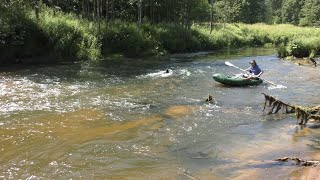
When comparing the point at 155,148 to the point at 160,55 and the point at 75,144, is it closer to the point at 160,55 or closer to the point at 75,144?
the point at 75,144

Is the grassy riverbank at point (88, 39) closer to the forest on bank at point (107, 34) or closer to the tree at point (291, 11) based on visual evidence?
the forest on bank at point (107, 34)

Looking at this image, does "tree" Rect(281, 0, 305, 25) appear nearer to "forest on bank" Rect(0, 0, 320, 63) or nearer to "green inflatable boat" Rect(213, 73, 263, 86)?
"forest on bank" Rect(0, 0, 320, 63)

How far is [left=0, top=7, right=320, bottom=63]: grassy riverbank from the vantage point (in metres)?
23.2

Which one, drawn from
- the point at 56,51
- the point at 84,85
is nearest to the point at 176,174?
the point at 84,85

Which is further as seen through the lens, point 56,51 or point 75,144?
point 56,51

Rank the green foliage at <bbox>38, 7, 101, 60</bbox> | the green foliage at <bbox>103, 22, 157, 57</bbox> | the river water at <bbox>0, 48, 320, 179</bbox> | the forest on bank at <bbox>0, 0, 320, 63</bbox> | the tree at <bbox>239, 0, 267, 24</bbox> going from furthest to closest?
the tree at <bbox>239, 0, 267, 24</bbox> → the green foliage at <bbox>103, 22, 157, 57</bbox> → the green foliage at <bbox>38, 7, 101, 60</bbox> → the forest on bank at <bbox>0, 0, 320, 63</bbox> → the river water at <bbox>0, 48, 320, 179</bbox>

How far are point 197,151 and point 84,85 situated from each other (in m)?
9.44

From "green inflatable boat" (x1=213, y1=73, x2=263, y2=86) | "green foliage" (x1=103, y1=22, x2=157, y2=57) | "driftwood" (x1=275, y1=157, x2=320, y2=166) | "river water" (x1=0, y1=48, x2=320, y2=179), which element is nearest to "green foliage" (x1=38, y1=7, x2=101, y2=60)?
"green foliage" (x1=103, y1=22, x2=157, y2=57)

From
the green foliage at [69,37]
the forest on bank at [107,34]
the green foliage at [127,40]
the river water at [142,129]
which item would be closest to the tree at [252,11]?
the forest on bank at [107,34]

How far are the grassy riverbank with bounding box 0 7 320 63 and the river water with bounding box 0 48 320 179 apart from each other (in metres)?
3.75

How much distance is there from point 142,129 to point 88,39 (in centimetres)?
1617

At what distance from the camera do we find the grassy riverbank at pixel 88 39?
23.2 metres

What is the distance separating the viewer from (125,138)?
34.6 feet

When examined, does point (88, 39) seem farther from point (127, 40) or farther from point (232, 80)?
point (232, 80)
